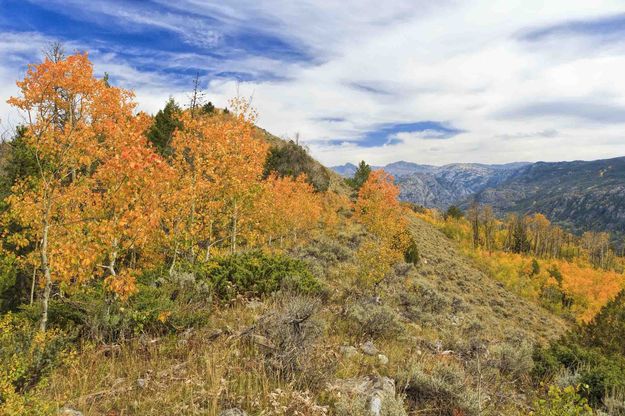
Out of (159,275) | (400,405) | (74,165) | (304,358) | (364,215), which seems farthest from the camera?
(364,215)

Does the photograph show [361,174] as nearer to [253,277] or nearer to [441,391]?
[253,277]

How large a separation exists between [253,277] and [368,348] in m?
5.25

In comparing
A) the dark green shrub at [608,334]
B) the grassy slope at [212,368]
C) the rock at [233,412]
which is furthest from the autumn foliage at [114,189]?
the dark green shrub at [608,334]

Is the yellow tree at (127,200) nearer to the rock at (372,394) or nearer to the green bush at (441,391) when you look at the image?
the rock at (372,394)

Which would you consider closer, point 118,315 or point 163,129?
point 118,315

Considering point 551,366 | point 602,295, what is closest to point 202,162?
point 551,366

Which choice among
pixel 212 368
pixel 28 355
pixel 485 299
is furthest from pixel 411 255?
pixel 28 355

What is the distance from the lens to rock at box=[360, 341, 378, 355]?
778cm

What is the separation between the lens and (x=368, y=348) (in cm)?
792

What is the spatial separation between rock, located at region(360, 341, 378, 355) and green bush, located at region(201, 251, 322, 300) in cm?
336

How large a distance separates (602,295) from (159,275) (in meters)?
74.2

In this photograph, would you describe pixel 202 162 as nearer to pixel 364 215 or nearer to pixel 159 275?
pixel 159 275

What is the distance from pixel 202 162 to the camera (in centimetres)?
1466

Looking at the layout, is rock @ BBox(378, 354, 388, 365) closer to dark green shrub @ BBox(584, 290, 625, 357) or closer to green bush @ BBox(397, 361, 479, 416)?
green bush @ BBox(397, 361, 479, 416)
